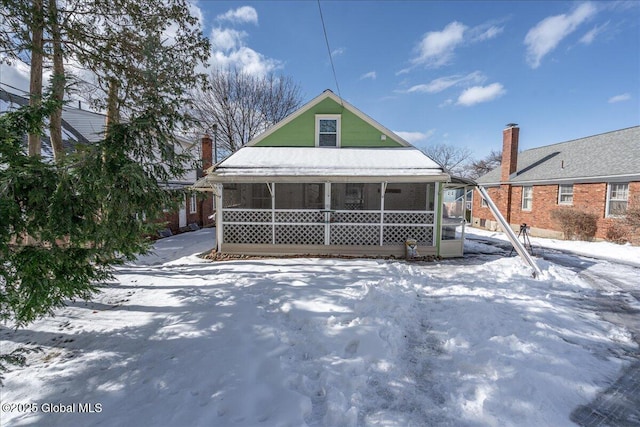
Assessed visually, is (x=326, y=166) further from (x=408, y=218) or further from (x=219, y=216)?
(x=219, y=216)

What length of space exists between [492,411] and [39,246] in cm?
496

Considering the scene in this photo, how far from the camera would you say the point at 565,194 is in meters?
15.1

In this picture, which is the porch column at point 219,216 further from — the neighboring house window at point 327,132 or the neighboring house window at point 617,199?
the neighboring house window at point 617,199

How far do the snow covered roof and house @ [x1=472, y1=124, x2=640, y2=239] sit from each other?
958 cm

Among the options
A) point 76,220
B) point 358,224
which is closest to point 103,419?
point 76,220

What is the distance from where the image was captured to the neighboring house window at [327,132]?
1234 centimetres

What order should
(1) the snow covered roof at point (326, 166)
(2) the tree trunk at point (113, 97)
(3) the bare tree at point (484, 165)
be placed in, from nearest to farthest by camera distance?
(2) the tree trunk at point (113, 97) < (1) the snow covered roof at point (326, 166) < (3) the bare tree at point (484, 165)

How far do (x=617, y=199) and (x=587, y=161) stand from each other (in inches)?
127

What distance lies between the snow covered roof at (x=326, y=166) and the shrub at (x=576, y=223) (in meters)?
9.28

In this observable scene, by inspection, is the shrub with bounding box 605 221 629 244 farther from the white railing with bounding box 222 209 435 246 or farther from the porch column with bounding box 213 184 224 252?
the porch column with bounding box 213 184 224 252

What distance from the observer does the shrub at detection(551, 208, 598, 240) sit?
1340 cm

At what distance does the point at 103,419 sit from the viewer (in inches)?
106

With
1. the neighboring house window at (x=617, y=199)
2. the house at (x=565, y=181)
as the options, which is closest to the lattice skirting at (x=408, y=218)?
the house at (x=565, y=181)

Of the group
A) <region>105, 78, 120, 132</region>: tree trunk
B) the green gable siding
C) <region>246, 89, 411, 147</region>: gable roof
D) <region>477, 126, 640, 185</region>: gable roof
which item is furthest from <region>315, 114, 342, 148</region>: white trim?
<region>477, 126, 640, 185</region>: gable roof
